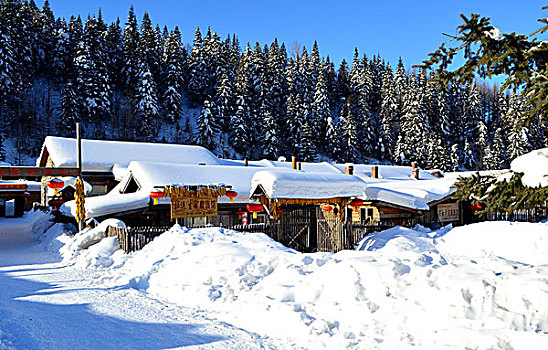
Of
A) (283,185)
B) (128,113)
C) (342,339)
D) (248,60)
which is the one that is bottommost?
(342,339)

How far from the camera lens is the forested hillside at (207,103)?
185 feet

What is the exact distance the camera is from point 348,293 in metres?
6.97

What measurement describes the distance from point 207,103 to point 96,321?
5454cm

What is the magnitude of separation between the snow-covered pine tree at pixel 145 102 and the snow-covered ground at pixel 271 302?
51384 mm

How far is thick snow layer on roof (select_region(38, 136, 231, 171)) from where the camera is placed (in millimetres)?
28625

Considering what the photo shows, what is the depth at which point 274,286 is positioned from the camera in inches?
308

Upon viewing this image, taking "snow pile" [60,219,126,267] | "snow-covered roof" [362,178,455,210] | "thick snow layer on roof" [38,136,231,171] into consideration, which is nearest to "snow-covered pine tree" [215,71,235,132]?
"thick snow layer on roof" [38,136,231,171]

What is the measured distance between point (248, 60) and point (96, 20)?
2622 centimetres

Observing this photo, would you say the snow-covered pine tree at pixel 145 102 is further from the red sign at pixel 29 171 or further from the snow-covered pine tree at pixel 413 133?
the red sign at pixel 29 171

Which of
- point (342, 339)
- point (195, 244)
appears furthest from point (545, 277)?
point (195, 244)

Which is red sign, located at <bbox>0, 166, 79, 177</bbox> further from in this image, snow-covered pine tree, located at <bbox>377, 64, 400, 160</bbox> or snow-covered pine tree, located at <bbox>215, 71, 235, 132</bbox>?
snow-covered pine tree, located at <bbox>377, 64, 400, 160</bbox>

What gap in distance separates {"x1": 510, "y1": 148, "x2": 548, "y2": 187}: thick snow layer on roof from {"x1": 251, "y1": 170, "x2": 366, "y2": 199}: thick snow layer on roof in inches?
415

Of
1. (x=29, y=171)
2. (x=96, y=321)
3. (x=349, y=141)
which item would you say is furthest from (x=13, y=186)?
(x=349, y=141)

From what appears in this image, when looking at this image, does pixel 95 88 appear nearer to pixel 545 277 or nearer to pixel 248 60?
pixel 248 60
